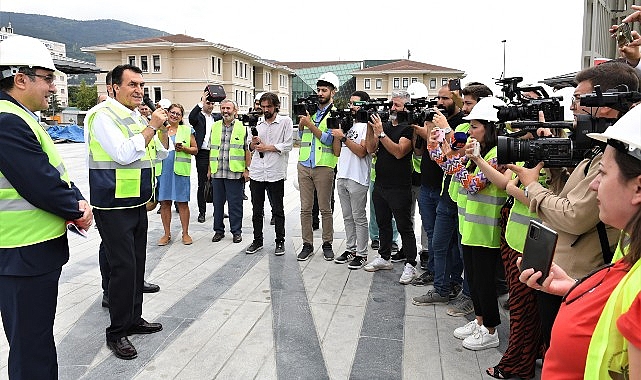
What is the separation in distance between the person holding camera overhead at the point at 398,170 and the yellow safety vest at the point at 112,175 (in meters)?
2.31

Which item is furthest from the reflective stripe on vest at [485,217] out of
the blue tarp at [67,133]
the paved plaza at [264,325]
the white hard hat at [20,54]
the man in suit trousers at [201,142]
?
the blue tarp at [67,133]

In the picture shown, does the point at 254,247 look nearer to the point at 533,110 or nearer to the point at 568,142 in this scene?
the point at 533,110

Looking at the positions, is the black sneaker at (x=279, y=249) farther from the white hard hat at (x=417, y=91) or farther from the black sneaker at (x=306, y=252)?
the white hard hat at (x=417, y=91)

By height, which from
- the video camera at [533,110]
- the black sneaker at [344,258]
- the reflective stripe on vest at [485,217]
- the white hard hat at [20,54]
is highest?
the white hard hat at [20,54]

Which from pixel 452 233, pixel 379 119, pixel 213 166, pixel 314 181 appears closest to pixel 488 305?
pixel 452 233

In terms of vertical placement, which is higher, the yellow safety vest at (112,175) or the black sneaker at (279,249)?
the yellow safety vest at (112,175)

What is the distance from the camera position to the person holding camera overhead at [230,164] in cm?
616

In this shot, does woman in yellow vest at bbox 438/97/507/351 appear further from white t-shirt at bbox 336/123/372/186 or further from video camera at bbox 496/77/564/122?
white t-shirt at bbox 336/123/372/186

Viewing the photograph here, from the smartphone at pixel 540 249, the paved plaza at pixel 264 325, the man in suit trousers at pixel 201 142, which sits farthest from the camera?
the man in suit trousers at pixel 201 142

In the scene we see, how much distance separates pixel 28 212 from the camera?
2.35m

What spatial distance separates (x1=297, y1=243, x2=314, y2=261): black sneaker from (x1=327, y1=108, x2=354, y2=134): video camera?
140 centimetres

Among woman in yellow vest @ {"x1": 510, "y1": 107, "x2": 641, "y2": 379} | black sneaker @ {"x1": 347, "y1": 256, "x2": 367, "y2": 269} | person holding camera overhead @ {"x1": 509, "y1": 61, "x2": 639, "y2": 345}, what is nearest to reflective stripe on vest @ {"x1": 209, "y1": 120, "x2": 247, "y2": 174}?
black sneaker @ {"x1": 347, "y1": 256, "x2": 367, "y2": 269}

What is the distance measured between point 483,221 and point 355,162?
2192mm

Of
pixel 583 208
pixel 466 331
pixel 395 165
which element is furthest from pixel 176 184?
pixel 583 208
